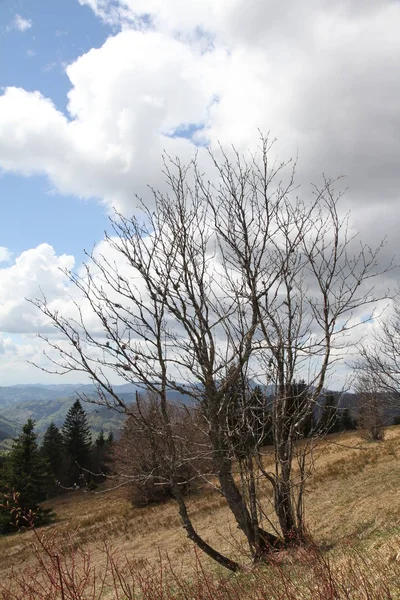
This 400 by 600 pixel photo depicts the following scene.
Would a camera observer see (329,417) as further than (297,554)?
Yes

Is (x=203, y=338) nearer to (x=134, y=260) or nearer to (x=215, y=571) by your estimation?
A: (x=134, y=260)

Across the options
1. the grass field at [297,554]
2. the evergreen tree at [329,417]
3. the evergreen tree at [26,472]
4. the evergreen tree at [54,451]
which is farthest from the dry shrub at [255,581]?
the evergreen tree at [54,451]

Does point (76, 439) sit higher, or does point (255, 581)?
point (255, 581)

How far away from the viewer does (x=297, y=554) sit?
217 inches

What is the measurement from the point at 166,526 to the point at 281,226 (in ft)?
51.4

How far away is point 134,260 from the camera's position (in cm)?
606

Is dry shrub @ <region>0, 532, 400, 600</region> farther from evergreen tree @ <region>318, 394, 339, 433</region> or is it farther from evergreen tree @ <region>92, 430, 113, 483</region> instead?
evergreen tree @ <region>92, 430, 113, 483</region>

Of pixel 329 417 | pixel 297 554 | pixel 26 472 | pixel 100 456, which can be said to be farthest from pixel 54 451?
pixel 297 554

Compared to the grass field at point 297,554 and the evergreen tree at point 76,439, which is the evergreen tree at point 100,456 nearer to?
the evergreen tree at point 76,439

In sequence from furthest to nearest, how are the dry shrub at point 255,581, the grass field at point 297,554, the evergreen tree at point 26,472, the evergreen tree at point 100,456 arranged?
the evergreen tree at point 100,456, the evergreen tree at point 26,472, the grass field at point 297,554, the dry shrub at point 255,581

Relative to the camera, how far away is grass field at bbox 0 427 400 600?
142 inches

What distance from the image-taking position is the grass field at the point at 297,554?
142 inches

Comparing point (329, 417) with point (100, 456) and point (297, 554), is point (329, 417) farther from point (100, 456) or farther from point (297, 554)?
point (100, 456)

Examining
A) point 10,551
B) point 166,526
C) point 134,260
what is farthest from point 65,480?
point 134,260
